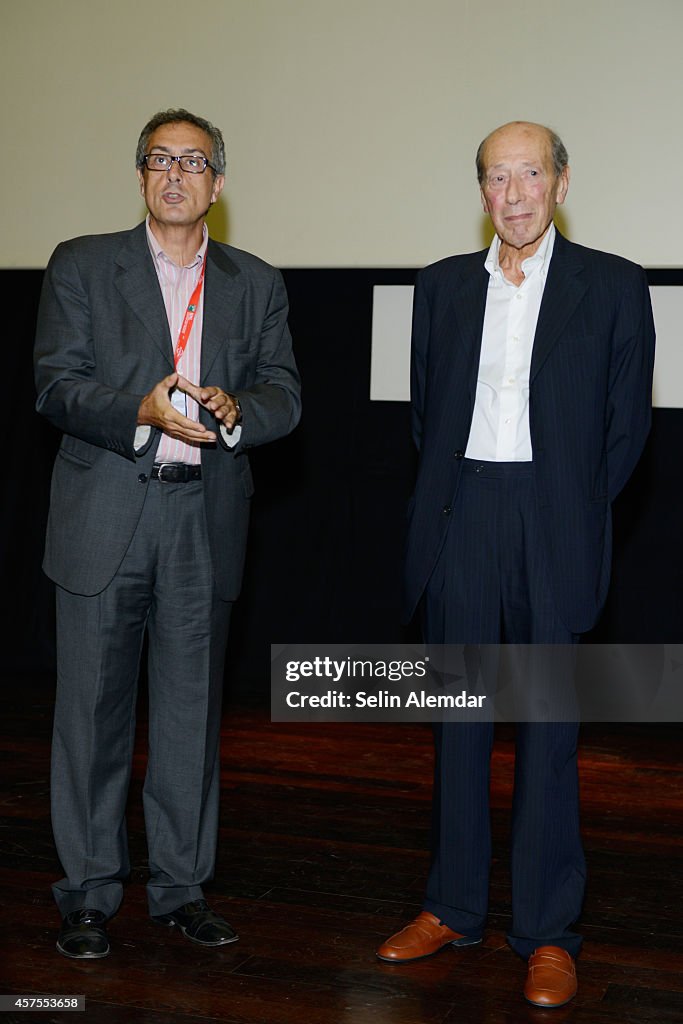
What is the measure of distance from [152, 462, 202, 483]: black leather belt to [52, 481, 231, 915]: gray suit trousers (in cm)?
2

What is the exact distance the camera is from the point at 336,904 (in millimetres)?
3014

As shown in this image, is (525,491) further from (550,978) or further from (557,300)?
(550,978)

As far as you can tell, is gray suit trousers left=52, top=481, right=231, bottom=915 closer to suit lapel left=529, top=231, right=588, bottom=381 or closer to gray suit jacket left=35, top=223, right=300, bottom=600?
gray suit jacket left=35, top=223, right=300, bottom=600

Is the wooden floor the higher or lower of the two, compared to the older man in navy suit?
lower

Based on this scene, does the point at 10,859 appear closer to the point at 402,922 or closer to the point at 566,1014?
the point at 402,922

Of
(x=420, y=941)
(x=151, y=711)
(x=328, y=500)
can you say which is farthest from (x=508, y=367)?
(x=328, y=500)

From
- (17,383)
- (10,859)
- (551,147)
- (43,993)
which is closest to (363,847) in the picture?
(10,859)

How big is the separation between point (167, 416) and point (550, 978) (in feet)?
4.79

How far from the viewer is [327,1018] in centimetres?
237

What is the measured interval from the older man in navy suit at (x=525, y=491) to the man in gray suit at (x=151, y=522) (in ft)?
1.51

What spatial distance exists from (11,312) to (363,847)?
384cm

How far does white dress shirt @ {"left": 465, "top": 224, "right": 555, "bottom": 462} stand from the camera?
2.61 m

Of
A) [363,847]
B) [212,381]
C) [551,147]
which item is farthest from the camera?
[363,847]

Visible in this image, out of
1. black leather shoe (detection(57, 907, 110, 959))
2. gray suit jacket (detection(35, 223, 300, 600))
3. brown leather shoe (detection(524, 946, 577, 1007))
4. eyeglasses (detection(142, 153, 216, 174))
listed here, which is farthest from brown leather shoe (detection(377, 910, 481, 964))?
eyeglasses (detection(142, 153, 216, 174))
